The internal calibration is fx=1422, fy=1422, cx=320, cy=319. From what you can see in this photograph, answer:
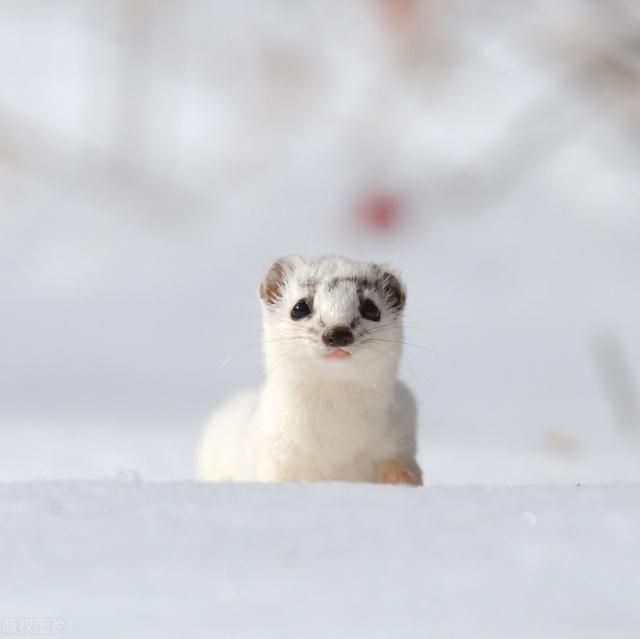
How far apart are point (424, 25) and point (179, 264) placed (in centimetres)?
212

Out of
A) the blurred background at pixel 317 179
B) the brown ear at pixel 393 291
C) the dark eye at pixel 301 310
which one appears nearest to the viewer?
the dark eye at pixel 301 310

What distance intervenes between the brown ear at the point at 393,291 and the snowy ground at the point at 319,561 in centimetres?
129

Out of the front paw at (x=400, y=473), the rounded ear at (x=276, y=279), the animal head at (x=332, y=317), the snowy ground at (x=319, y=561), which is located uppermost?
the rounded ear at (x=276, y=279)

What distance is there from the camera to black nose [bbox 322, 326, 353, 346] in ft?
11.0

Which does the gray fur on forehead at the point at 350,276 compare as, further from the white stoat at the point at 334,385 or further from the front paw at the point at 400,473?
the front paw at the point at 400,473

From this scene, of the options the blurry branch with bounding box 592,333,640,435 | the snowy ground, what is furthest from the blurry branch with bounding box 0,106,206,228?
the snowy ground

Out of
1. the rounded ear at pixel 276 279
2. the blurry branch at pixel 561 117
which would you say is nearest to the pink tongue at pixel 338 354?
the rounded ear at pixel 276 279

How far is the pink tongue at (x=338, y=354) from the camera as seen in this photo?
339cm

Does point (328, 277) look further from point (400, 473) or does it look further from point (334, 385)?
point (400, 473)

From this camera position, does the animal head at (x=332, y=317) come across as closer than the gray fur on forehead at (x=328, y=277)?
Yes

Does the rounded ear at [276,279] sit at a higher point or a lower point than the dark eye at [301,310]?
higher

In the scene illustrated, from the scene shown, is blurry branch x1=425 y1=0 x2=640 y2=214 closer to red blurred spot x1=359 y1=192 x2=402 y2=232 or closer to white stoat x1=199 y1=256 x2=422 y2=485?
red blurred spot x1=359 y1=192 x2=402 y2=232

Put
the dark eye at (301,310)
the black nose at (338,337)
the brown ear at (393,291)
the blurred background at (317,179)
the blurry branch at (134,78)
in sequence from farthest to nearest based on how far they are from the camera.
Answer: the blurry branch at (134,78) → the blurred background at (317,179) → the brown ear at (393,291) → the dark eye at (301,310) → the black nose at (338,337)

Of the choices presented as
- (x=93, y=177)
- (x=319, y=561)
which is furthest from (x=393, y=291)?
(x=93, y=177)
